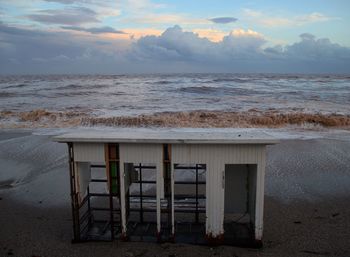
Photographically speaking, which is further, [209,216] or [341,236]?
[341,236]

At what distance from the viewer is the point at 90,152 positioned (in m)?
6.91

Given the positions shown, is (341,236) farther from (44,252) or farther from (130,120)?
(130,120)

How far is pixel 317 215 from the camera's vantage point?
8844mm

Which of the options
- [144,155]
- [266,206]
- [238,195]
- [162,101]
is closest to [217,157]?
[144,155]

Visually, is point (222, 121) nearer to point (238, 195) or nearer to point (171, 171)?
point (238, 195)

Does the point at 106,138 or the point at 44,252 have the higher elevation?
the point at 106,138

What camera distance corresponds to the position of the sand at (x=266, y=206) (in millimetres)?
7078

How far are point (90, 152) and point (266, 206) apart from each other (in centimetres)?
525

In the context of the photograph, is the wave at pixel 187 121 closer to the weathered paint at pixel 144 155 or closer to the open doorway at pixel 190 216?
the open doorway at pixel 190 216

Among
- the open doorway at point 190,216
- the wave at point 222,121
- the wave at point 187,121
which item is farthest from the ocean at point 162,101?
the open doorway at point 190,216

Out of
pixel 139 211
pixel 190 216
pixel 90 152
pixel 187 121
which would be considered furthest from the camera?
pixel 187 121

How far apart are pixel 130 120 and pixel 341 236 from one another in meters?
18.6

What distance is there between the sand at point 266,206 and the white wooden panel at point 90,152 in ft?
6.15

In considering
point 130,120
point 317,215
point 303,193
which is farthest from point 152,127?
point 317,215
